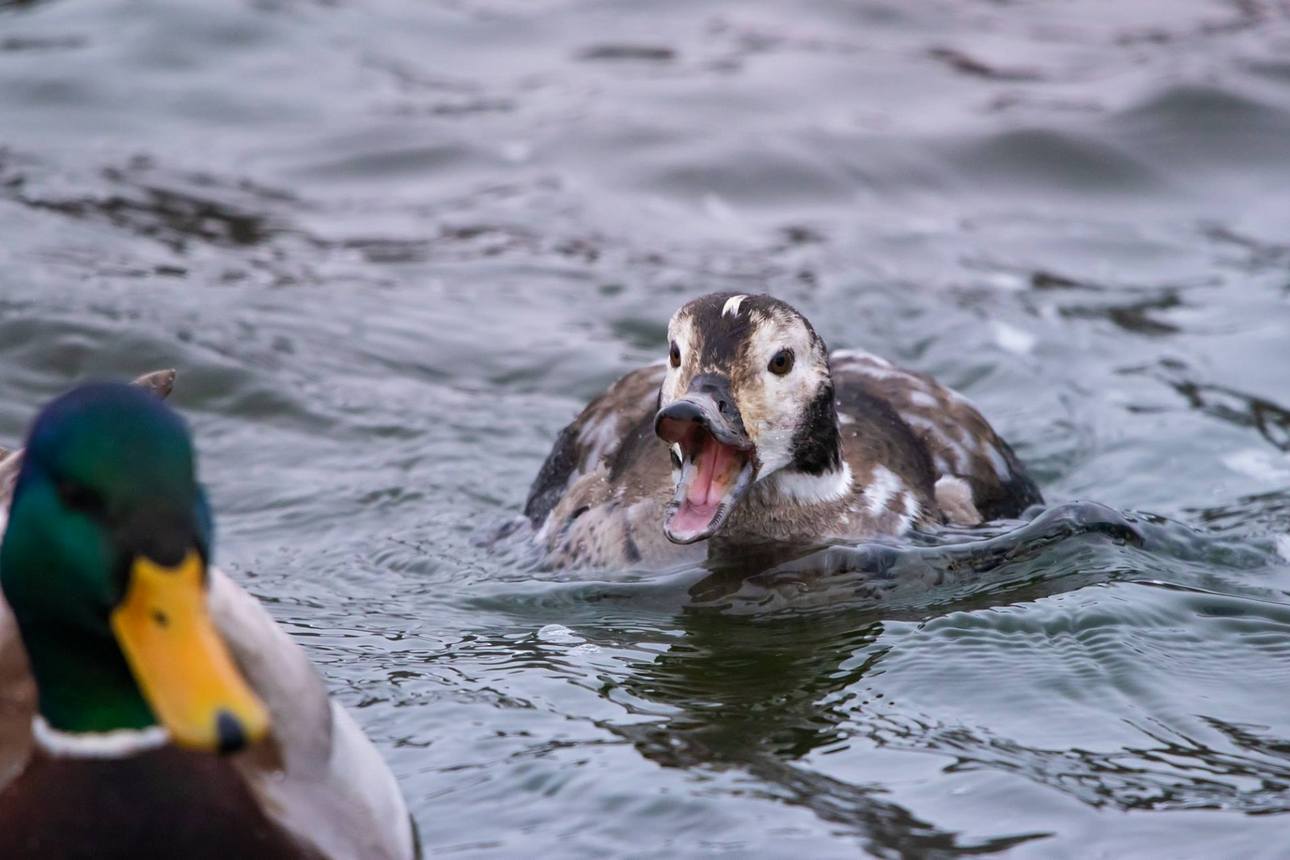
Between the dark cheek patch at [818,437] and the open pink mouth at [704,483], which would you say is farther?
the dark cheek patch at [818,437]

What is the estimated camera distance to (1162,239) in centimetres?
1209

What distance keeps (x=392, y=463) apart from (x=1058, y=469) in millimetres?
3005

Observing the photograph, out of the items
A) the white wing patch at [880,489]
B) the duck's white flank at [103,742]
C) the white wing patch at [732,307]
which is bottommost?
the white wing patch at [880,489]

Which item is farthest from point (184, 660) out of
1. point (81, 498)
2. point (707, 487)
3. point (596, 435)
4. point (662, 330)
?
point (662, 330)

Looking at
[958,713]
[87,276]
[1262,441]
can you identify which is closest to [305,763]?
[958,713]

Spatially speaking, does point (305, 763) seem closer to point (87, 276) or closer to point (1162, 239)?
point (87, 276)

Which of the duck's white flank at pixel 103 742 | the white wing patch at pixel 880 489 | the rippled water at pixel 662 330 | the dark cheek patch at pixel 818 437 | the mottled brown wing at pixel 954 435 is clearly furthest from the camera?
the mottled brown wing at pixel 954 435

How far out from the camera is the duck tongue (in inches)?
253

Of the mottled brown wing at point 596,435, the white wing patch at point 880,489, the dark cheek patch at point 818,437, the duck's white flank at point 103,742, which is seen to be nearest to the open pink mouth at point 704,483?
the dark cheek patch at point 818,437

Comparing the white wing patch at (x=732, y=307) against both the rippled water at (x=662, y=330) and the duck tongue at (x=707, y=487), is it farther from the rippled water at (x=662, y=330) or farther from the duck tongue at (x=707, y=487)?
the rippled water at (x=662, y=330)

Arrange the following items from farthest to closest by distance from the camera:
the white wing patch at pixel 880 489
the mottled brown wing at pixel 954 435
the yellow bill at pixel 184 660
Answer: the mottled brown wing at pixel 954 435 → the white wing patch at pixel 880 489 → the yellow bill at pixel 184 660

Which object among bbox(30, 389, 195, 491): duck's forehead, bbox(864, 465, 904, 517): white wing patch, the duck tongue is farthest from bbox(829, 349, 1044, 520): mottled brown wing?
bbox(30, 389, 195, 491): duck's forehead

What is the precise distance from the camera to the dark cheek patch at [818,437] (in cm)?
669

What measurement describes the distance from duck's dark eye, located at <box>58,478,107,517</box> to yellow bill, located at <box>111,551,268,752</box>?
0.45 feet
